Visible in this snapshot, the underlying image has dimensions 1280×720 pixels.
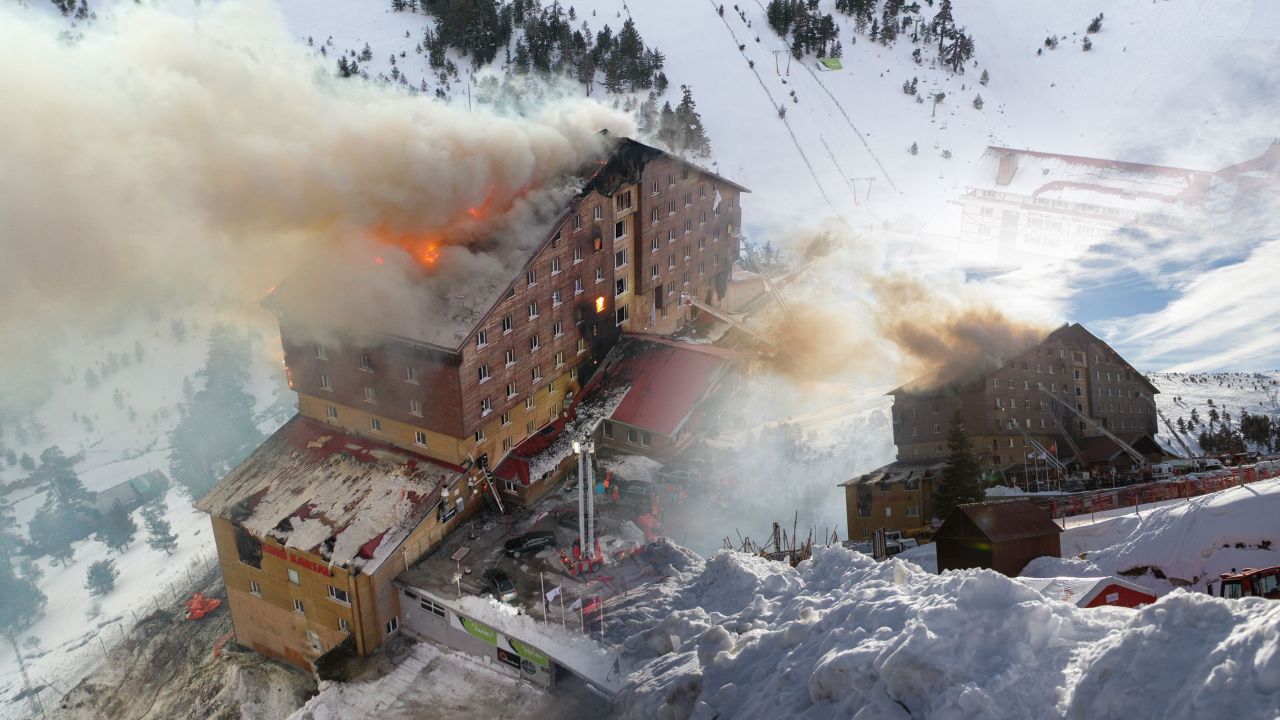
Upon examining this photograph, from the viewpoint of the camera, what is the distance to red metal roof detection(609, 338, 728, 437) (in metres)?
44.4

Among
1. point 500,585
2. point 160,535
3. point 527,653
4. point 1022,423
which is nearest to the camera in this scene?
point 527,653

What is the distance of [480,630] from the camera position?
35.1 meters

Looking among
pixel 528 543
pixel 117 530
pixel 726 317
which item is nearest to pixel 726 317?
pixel 726 317

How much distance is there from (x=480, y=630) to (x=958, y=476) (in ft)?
75.8

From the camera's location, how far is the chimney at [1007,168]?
7850 cm

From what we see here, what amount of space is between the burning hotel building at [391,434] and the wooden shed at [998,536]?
1693cm

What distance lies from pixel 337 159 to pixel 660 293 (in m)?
18.9

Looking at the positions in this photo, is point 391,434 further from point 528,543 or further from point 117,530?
point 117,530

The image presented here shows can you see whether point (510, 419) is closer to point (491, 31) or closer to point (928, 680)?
point (928, 680)

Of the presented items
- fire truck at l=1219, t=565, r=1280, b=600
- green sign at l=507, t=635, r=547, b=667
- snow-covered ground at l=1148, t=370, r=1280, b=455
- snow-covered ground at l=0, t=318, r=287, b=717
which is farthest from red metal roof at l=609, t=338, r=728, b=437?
snow-covered ground at l=1148, t=370, r=1280, b=455

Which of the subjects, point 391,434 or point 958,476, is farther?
point 958,476

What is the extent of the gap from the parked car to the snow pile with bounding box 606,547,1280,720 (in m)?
5.99

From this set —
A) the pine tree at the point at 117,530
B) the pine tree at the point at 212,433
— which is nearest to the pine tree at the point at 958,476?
the pine tree at the point at 212,433

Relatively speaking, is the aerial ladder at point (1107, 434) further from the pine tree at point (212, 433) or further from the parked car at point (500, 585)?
the pine tree at point (212, 433)
